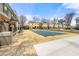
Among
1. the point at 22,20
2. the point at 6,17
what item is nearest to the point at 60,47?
the point at 22,20

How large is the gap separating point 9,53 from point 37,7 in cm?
70

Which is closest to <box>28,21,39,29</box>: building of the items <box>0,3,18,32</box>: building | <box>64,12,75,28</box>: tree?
<box>0,3,18,32</box>: building

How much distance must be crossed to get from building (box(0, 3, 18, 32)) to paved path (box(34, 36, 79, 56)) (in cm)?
44

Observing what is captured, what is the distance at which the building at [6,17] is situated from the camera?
198 centimetres

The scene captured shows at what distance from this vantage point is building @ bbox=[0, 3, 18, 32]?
198 centimetres

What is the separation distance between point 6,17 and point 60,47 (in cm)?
81

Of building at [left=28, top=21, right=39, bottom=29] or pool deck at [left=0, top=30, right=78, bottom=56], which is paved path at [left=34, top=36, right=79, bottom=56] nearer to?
pool deck at [left=0, top=30, right=78, bottom=56]

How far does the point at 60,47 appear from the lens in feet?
6.64

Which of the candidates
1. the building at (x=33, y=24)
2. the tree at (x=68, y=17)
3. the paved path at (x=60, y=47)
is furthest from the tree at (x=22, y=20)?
the tree at (x=68, y=17)

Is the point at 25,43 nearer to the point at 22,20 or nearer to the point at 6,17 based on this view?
the point at 22,20

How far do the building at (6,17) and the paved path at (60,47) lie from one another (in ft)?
1.45

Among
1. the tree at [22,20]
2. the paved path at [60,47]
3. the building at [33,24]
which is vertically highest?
the tree at [22,20]

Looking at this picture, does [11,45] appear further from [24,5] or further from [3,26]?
[24,5]

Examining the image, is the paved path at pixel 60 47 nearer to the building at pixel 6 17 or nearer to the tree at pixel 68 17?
the tree at pixel 68 17
